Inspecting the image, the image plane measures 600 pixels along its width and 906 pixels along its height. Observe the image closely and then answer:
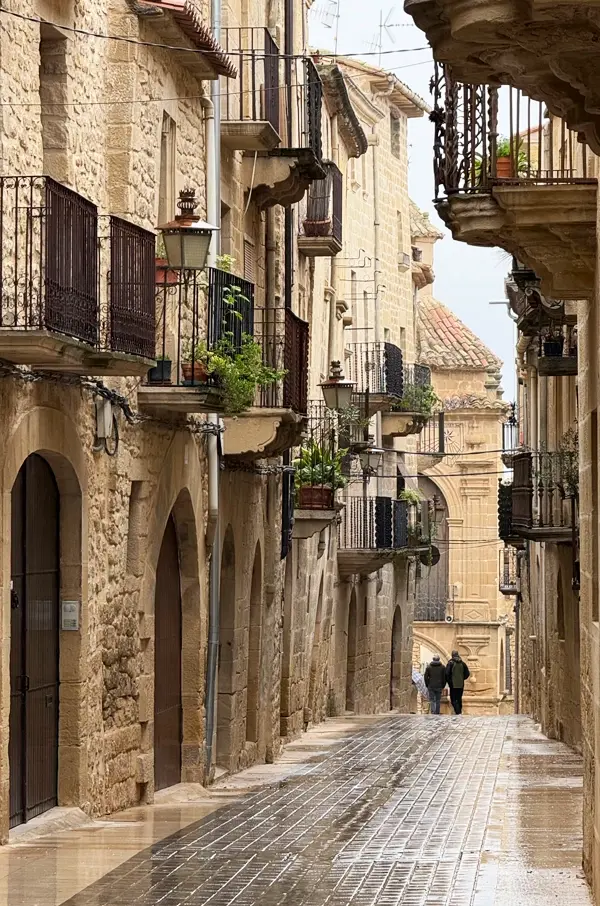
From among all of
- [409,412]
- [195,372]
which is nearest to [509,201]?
[195,372]

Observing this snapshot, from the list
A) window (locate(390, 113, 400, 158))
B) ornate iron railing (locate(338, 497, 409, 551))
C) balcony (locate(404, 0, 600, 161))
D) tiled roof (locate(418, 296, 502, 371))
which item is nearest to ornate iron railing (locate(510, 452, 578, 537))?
ornate iron railing (locate(338, 497, 409, 551))

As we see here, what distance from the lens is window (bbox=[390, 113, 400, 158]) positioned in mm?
43688

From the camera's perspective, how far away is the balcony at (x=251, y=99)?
65.5ft

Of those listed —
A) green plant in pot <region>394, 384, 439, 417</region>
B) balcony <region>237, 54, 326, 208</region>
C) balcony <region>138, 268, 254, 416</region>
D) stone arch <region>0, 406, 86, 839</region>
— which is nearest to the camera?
stone arch <region>0, 406, 86, 839</region>

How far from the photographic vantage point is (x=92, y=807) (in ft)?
47.8

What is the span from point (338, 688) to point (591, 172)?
23524mm

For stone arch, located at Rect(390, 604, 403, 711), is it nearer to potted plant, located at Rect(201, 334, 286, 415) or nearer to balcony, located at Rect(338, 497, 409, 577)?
balcony, located at Rect(338, 497, 409, 577)

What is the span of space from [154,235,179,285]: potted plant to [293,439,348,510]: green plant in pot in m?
10.8

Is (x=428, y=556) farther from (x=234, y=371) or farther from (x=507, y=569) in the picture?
(x=234, y=371)

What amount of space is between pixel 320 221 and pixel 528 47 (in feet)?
70.3

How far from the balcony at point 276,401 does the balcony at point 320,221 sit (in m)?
6.83

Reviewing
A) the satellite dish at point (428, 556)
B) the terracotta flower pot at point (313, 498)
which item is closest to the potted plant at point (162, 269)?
the terracotta flower pot at point (313, 498)

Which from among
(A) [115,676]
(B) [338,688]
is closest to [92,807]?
(A) [115,676]

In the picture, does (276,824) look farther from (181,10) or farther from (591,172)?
(181,10)
